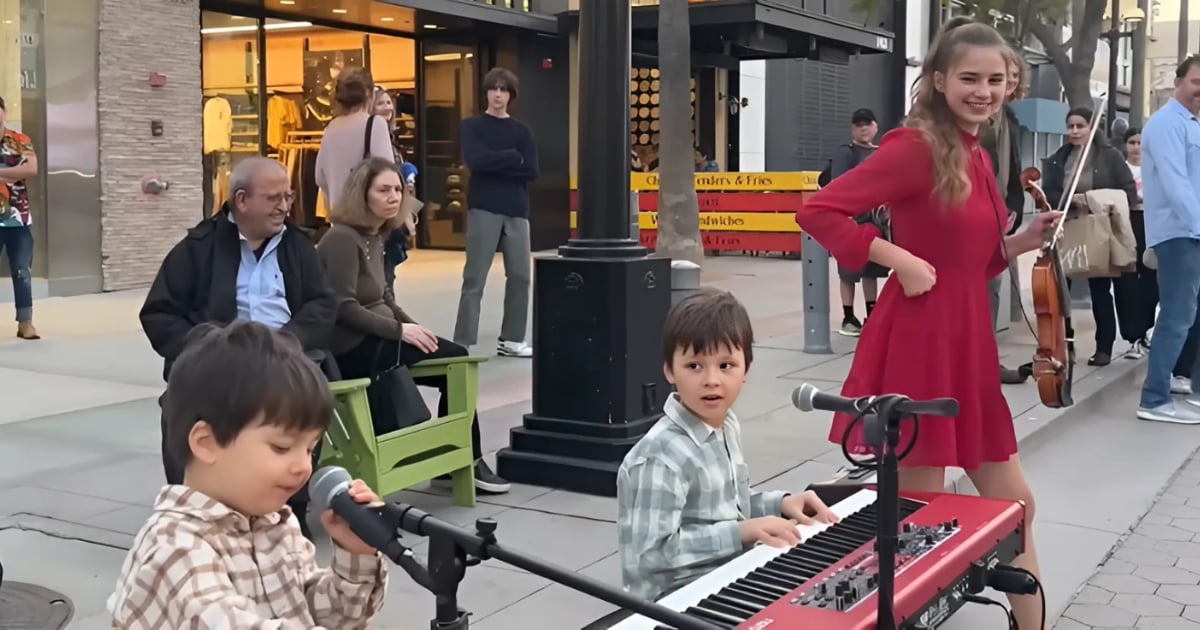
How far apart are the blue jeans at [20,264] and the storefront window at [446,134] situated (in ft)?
34.5

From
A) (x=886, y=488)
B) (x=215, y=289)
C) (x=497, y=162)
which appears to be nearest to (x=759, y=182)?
(x=497, y=162)

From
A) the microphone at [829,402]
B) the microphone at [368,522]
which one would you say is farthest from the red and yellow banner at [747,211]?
the microphone at [368,522]

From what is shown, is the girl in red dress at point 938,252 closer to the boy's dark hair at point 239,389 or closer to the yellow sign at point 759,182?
the boy's dark hair at point 239,389

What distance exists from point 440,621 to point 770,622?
0.87m

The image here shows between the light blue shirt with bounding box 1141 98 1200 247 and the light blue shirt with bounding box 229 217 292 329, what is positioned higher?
the light blue shirt with bounding box 1141 98 1200 247

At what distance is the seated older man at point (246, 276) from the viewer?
14.5 ft

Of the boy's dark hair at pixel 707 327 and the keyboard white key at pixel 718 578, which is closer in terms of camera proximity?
the keyboard white key at pixel 718 578

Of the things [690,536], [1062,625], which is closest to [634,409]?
[1062,625]

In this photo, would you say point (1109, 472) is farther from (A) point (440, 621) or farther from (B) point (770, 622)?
(A) point (440, 621)

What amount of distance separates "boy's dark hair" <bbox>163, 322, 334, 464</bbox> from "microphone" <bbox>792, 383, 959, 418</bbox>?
97 centimetres

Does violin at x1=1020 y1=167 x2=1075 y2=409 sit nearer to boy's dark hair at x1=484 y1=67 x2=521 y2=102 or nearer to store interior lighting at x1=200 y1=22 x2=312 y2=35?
boy's dark hair at x1=484 y1=67 x2=521 y2=102

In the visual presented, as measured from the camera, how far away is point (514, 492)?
560 cm

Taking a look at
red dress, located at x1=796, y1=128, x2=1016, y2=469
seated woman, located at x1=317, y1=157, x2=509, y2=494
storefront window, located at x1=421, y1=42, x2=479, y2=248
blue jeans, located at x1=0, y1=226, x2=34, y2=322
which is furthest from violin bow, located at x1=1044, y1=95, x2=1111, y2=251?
storefront window, located at x1=421, y1=42, x2=479, y2=248

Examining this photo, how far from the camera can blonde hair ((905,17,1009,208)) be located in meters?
3.41
